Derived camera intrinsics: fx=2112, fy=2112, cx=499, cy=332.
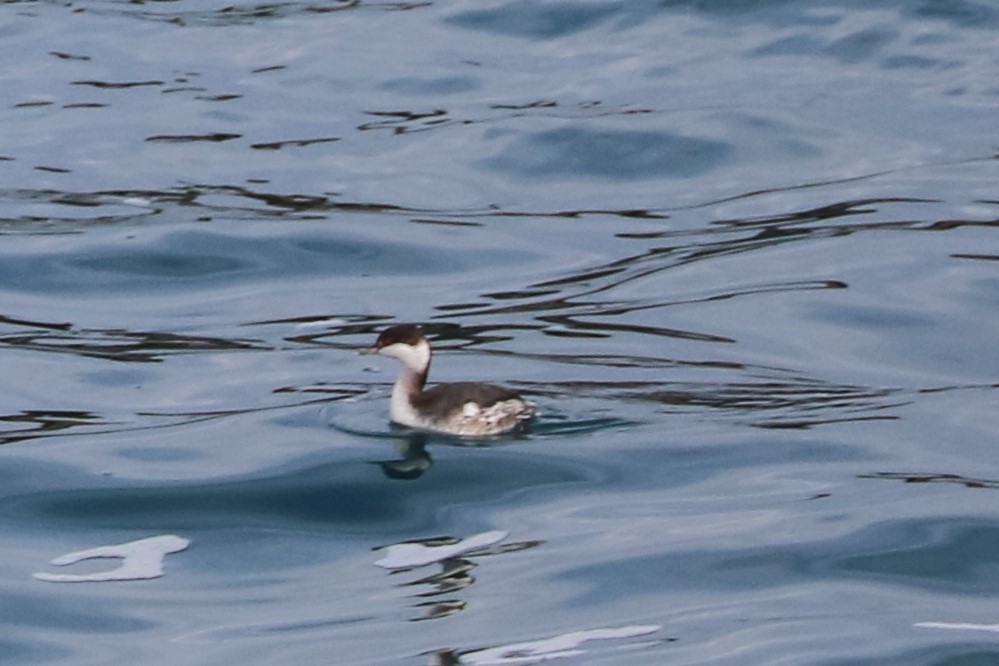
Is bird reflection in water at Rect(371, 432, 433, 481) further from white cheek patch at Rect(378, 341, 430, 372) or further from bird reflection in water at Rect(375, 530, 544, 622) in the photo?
bird reflection in water at Rect(375, 530, 544, 622)

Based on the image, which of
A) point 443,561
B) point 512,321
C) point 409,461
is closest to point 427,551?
point 443,561

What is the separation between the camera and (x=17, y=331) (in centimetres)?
1294

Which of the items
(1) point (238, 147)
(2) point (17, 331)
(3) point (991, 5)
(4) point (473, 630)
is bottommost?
(4) point (473, 630)

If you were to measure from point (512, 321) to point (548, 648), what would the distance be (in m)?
5.46

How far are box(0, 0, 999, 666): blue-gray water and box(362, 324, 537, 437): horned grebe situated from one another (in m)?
0.12

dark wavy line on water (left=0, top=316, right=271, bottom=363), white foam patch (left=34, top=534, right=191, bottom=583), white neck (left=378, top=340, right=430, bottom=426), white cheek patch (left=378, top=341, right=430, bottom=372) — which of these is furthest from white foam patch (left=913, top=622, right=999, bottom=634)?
dark wavy line on water (left=0, top=316, right=271, bottom=363)

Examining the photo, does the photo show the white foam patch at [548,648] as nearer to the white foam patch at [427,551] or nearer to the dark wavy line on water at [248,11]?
the white foam patch at [427,551]

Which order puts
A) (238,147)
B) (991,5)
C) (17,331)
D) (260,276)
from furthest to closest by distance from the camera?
1. (991,5)
2. (238,147)
3. (260,276)
4. (17,331)

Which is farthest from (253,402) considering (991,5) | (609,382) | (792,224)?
(991,5)

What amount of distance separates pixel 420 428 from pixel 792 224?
5174 mm

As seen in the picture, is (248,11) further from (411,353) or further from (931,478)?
(931,478)

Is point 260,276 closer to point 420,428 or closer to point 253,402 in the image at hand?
point 253,402

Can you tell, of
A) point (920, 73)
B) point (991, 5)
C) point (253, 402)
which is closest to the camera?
point (253, 402)

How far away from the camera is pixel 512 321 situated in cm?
1289
